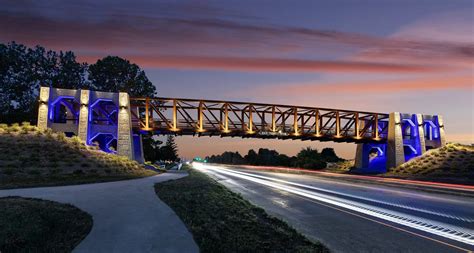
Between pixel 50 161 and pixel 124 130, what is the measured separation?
14471mm

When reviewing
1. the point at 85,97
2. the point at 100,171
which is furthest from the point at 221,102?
the point at 100,171

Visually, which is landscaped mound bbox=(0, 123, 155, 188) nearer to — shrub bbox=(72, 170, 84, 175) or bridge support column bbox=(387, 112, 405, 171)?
shrub bbox=(72, 170, 84, 175)

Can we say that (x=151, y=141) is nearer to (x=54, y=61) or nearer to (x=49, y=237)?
(x=54, y=61)

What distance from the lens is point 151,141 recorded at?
66500 mm

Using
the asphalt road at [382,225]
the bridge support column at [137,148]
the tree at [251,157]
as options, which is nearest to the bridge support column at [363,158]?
the bridge support column at [137,148]

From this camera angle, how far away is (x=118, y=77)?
64.9 metres

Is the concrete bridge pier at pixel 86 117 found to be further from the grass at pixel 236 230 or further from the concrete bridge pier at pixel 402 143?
the concrete bridge pier at pixel 402 143

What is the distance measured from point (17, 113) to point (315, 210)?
61.6 meters

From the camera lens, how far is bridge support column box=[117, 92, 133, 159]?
37.9m

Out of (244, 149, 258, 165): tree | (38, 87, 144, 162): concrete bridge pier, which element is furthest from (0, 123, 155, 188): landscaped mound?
(244, 149, 258, 165): tree

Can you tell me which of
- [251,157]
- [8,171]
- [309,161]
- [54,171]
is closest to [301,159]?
[309,161]

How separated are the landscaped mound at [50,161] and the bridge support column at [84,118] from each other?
13.1 ft

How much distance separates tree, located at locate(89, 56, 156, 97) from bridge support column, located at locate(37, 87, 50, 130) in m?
26.5

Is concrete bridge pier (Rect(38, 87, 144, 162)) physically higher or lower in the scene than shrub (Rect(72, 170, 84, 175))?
higher
